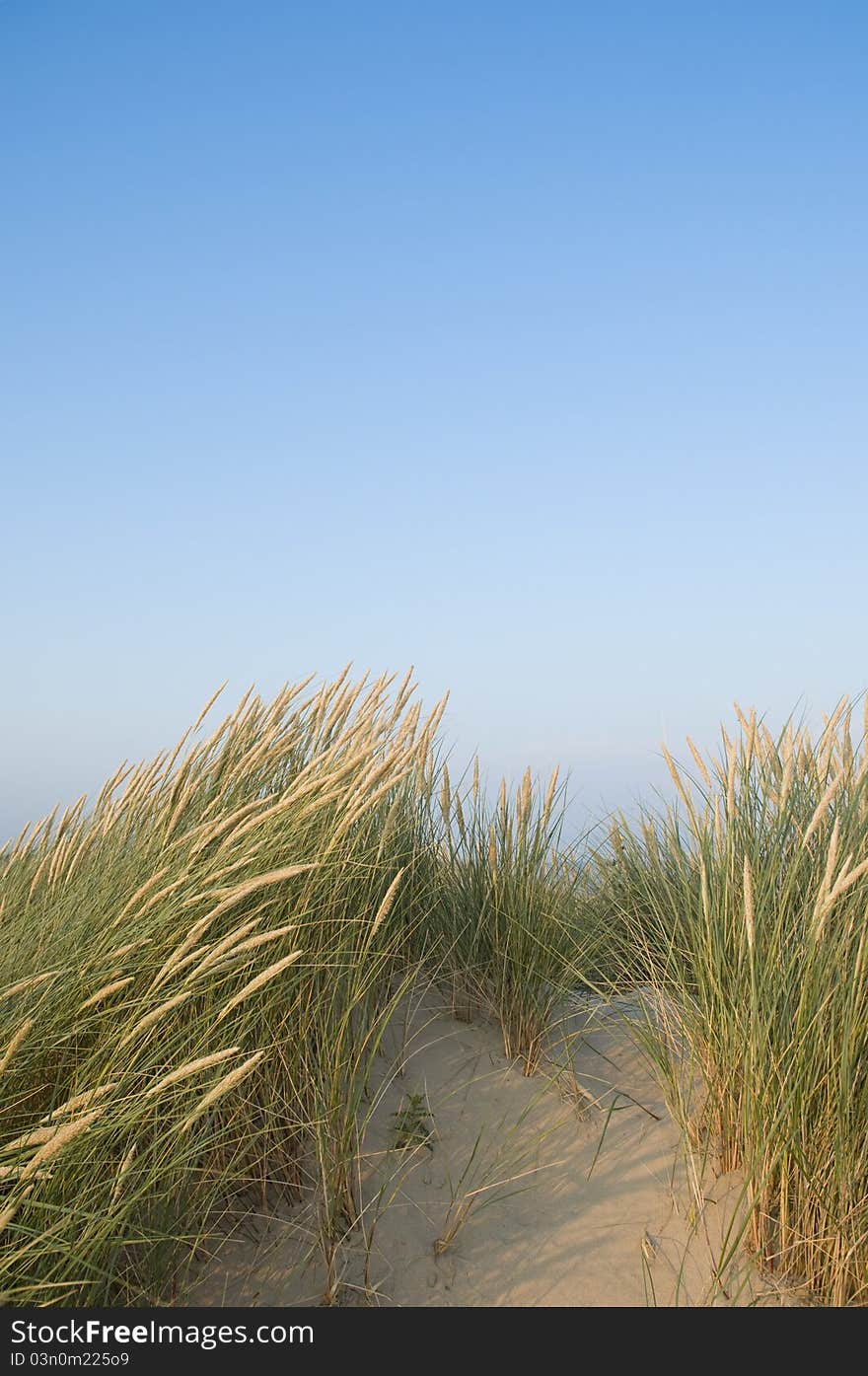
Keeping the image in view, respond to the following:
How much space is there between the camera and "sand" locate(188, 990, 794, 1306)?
8.57 feet

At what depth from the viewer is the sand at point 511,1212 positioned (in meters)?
2.61

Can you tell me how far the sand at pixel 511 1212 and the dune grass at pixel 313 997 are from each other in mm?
93

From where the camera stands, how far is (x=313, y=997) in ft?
9.56

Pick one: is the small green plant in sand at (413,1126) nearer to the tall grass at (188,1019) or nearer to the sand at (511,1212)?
the sand at (511,1212)

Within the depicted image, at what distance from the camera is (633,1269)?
270 centimetres

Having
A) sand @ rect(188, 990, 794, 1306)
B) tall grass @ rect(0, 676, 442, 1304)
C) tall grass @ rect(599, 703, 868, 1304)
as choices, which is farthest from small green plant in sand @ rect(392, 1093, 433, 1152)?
tall grass @ rect(599, 703, 868, 1304)

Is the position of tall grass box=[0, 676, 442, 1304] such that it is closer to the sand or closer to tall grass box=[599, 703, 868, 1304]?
the sand

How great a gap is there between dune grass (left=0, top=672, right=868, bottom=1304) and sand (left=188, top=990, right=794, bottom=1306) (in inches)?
3.7

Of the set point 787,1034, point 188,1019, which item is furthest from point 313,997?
point 787,1034

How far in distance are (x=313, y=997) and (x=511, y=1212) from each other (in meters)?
0.87

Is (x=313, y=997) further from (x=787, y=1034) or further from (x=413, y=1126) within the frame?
(x=787, y=1034)

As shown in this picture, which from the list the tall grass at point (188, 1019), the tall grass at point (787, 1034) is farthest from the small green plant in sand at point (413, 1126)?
the tall grass at point (787, 1034)

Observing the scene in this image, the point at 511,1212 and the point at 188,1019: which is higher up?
the point at 188,1019
